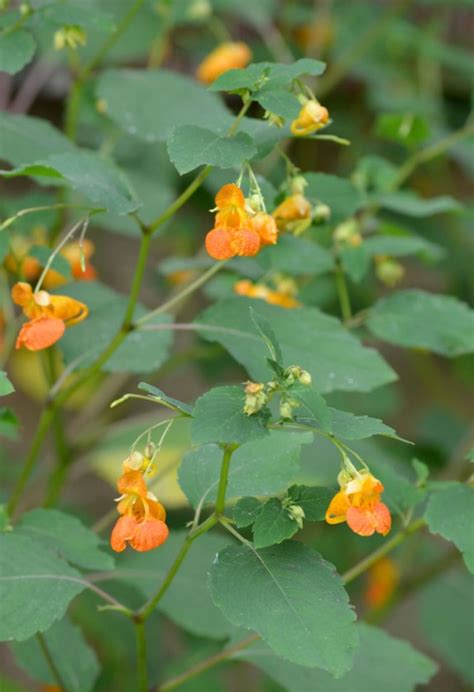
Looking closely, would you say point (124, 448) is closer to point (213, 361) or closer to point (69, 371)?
point (213, 361)

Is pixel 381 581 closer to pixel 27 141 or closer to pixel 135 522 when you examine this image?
pixel 27 141

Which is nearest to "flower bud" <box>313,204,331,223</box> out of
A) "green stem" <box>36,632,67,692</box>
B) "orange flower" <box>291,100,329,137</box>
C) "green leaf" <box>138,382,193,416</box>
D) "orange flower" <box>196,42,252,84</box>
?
"orange flower" <box>291,100,329,137</box>

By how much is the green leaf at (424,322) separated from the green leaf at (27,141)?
43cm

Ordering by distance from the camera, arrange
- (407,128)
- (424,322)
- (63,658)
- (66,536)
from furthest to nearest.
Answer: (407,128) → (424,322) → (63,658) → (66,536)

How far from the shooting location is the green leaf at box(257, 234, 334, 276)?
116 cm

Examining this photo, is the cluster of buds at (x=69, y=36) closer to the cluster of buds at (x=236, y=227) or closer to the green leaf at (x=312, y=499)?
the cluster of buds at (x=236, y=227)

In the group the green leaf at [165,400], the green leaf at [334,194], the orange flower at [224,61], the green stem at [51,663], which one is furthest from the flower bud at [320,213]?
the orange flower at [224,61]

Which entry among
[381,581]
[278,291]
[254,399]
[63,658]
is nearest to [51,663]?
[63,658]

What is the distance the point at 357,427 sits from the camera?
734 millimetres

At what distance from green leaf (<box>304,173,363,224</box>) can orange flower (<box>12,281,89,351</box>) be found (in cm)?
35

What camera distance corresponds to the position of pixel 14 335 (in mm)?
1279

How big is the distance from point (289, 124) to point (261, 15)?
1.08m

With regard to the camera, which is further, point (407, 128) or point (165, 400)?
point (407, 128)

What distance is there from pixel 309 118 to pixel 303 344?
0.25 m
